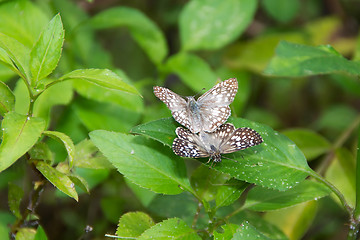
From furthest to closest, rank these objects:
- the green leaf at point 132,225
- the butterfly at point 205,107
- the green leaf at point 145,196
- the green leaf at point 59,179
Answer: the green leaf at point 145,196, the butterfly at point 205,107, the green leaf at point 132,225, the green leaf at point 59,179

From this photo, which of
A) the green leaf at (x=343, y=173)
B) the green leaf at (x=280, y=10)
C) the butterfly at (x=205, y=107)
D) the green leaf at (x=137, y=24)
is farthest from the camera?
the green leaf at (x=280, y=10)

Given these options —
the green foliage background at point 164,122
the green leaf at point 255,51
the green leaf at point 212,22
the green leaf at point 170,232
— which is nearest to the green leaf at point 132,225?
the green foliage background at point 164,122

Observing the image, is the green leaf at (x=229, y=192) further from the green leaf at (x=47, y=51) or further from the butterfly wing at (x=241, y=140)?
the green leaf at (x=47, y=51)

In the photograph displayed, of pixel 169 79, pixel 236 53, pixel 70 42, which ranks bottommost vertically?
pixel 169 79

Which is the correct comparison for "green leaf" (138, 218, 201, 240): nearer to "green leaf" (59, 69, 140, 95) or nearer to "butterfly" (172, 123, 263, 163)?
"butterfly" (172, 123, 263, 163)

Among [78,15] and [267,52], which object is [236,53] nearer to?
[267,52]

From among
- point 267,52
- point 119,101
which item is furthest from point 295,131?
point 119,101

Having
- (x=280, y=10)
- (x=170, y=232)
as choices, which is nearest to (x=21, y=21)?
(x=170, y=232)
